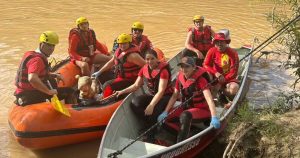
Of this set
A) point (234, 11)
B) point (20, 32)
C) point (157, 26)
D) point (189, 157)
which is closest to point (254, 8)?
point (234, 11)

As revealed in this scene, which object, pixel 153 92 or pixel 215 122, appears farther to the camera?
pixel 153 92

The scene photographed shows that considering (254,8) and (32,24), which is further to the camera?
(254,8)

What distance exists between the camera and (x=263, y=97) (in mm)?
7988

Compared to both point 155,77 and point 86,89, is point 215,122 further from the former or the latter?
point 86,89

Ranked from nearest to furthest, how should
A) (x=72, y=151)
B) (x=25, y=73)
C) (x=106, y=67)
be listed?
(x=25, y=73) < (x=72, y=151) < (x=106, y=67)

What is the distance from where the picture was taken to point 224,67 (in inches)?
266

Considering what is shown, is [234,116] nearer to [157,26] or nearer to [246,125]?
[246,125]

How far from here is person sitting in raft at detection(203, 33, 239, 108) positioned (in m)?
6.55

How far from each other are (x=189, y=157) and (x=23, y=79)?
2773mm

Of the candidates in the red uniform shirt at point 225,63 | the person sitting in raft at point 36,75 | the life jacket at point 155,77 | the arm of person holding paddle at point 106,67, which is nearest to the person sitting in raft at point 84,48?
the arm of person holding paddle at point 106,67

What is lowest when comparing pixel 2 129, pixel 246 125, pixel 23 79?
pixel 2 129

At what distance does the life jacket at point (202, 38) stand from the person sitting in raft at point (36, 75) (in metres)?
3.37

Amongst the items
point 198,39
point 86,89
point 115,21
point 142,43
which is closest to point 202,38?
point 198,39

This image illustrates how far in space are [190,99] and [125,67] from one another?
1.78 m
